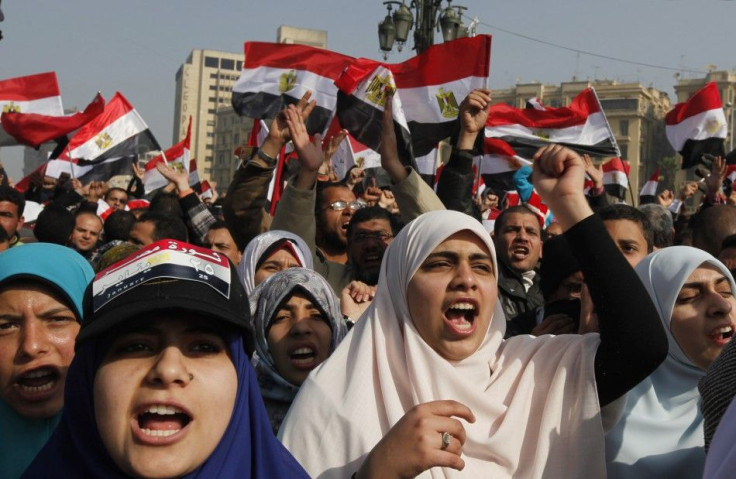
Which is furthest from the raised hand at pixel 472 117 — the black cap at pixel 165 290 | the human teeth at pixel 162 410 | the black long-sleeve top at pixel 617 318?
the human teeth at pixel 162 410

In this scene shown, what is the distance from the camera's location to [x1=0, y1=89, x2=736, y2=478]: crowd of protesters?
1.88 metres

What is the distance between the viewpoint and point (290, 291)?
11.6 feet

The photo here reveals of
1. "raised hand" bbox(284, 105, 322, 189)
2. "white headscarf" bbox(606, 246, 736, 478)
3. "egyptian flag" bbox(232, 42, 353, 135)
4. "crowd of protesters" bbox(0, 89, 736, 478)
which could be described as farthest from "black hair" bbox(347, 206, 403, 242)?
"egyptian flag" bbox(232, 42, 353, 135)

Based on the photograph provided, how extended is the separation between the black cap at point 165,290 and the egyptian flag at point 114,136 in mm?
10090

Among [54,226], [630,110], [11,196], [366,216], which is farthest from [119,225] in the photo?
[630,110]

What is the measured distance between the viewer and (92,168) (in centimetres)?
1190

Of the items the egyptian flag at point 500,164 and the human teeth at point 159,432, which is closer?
the human teeth at point 159,432

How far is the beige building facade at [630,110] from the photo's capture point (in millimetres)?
99375

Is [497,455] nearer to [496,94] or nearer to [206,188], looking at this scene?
[206,188]

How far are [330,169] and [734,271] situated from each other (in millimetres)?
5116

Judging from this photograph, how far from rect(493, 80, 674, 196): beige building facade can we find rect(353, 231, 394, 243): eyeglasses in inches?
3713

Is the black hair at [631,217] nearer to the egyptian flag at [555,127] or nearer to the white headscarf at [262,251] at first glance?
the white headscarf at [262,251]

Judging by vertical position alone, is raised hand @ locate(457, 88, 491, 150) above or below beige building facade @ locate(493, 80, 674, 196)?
below

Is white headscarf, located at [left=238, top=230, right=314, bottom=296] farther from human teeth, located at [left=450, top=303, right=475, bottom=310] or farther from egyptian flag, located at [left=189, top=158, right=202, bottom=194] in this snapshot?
egyptian flag, located at [left=189, top=158, right=202, bottom=194]
